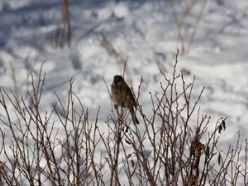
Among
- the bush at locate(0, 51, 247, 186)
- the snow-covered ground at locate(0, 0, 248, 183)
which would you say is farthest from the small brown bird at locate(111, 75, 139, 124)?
the snow-covered ground at locate(0, 0, 248, 183)

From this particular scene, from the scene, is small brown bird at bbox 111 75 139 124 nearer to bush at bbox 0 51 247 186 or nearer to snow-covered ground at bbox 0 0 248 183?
bush at bbox 0 51 247 186

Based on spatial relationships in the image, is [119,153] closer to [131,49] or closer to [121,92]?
[121,92]

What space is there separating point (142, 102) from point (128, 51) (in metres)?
0.94

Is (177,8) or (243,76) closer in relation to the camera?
(243,76)

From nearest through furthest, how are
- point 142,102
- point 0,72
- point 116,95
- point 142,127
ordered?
point 116,95 → point 142,127 → point 142,102 → point 0,72

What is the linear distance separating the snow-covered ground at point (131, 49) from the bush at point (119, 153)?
Answer: 0.27 metres

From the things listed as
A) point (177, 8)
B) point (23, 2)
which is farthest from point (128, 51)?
point (23, 2)

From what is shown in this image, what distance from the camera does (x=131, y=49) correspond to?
635 centimetres

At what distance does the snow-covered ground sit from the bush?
267 millimetres

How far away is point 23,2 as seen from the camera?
285 inches

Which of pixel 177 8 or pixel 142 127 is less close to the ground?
pixel 177 8

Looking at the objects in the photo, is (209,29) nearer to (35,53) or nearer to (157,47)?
(157,47)

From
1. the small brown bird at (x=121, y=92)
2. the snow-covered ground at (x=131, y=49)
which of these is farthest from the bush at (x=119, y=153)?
the snow-covered ground at (x=131, y=49)

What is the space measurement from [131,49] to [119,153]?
201 cm
